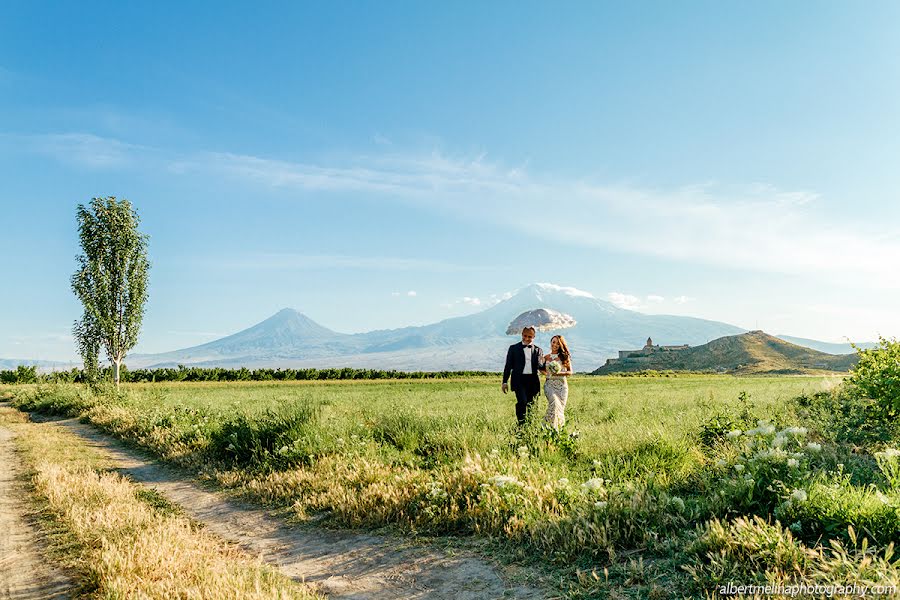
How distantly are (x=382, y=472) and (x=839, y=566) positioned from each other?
5726 millimetres

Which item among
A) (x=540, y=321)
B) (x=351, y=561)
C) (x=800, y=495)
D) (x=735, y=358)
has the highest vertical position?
(x=540, y=321)

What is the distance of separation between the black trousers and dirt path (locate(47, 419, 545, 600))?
604 cm

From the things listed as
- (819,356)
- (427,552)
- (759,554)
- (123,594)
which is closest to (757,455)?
(759,554)

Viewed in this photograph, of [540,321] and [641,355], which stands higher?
[540,321]

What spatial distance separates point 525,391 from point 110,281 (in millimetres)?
26931

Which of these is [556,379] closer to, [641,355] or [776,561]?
[776,561]

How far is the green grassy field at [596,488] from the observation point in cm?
473

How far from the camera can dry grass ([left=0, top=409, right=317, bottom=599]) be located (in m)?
4.95

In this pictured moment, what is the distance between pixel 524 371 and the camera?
1241 centimetres

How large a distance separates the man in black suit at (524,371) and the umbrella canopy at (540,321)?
3.72m

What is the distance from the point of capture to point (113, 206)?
31.7 metres

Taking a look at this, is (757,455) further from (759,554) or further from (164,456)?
(164,456)

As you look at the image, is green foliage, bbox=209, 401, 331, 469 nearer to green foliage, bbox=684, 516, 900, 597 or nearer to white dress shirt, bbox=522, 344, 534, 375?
→ white dress shirt, bbox=522, 344, 534, 375

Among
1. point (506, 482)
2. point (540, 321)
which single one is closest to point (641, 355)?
point (540, 321)
